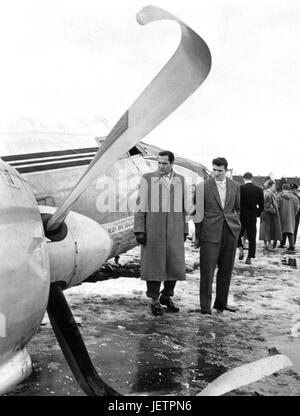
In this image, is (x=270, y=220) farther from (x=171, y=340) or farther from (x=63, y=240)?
(x=63, y=240)

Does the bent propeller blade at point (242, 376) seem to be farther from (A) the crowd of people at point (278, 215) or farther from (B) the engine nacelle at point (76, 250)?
(A) the crowd of people at point (278, 215)

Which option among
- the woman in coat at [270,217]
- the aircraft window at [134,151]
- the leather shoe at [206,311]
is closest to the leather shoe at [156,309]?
the leather shoe at [206,311]

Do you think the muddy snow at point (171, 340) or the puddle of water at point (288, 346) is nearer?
the muddy snow at point (171, 340)

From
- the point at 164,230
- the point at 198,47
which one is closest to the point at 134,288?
the point at 164,230

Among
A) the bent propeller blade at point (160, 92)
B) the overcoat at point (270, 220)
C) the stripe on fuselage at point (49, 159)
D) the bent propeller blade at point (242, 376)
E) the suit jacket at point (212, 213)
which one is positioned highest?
the bent propeller blade at point (160, 92)

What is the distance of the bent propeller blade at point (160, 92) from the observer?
77.8 inches

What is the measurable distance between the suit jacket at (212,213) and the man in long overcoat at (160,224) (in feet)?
0.82

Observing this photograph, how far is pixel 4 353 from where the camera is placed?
7.85 feet

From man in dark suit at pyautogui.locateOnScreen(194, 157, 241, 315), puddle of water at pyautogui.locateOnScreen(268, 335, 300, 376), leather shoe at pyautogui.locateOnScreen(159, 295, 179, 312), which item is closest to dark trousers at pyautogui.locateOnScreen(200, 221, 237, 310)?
man in dark suit at pyautogui.locateOnScreen(194, 157, 241, 315)

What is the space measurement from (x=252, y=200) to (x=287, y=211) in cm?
358

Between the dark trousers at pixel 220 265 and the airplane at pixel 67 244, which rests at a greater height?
the airplane at pixel 67 244

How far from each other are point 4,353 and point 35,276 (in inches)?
14.8

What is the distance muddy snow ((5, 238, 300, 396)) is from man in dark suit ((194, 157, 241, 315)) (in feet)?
1.09

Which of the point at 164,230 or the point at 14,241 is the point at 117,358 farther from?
the point at 14,241
